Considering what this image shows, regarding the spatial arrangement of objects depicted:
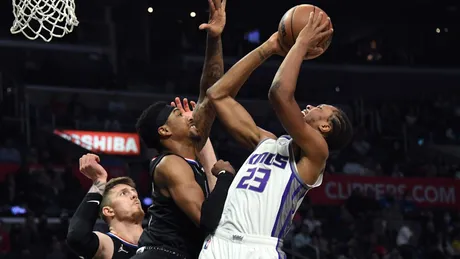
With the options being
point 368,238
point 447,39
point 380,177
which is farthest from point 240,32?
point 368,238

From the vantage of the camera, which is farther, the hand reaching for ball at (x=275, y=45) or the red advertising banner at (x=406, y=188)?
the red advertising banner at (x=406, y=188)

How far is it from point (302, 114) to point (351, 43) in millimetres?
18292

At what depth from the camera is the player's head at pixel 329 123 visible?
13.1 feet

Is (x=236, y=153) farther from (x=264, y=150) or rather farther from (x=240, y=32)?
(x=264, y=150)

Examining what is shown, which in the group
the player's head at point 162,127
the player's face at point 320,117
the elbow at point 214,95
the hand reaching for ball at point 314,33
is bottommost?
the player's head at point 162,127

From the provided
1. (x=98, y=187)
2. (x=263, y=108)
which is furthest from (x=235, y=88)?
(x=263, y=108)

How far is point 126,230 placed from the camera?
197 inches

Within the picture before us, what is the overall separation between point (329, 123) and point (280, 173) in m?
0.33

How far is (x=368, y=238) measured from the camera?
13.0 m

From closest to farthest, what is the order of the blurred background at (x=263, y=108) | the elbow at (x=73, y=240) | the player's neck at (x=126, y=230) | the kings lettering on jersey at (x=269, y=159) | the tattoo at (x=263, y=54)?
the kings lettering on jersey at (x=269, y=159)
the tattoo at (x=263, y=54)
the elbow at (x=73, y=240)
the player's neck at (x=126, y=230)
the blurred background at (x=263, y=108)

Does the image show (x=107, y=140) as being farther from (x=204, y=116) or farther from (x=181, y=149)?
(x=181, y=149)

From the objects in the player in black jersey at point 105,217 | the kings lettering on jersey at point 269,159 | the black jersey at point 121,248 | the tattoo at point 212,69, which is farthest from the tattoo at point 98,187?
the kings lettering on jersey at point 269,159

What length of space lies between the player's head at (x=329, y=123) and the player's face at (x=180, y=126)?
664mm

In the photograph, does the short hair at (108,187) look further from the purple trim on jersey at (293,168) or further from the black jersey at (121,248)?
the purple trim on jersey at (293,168)
